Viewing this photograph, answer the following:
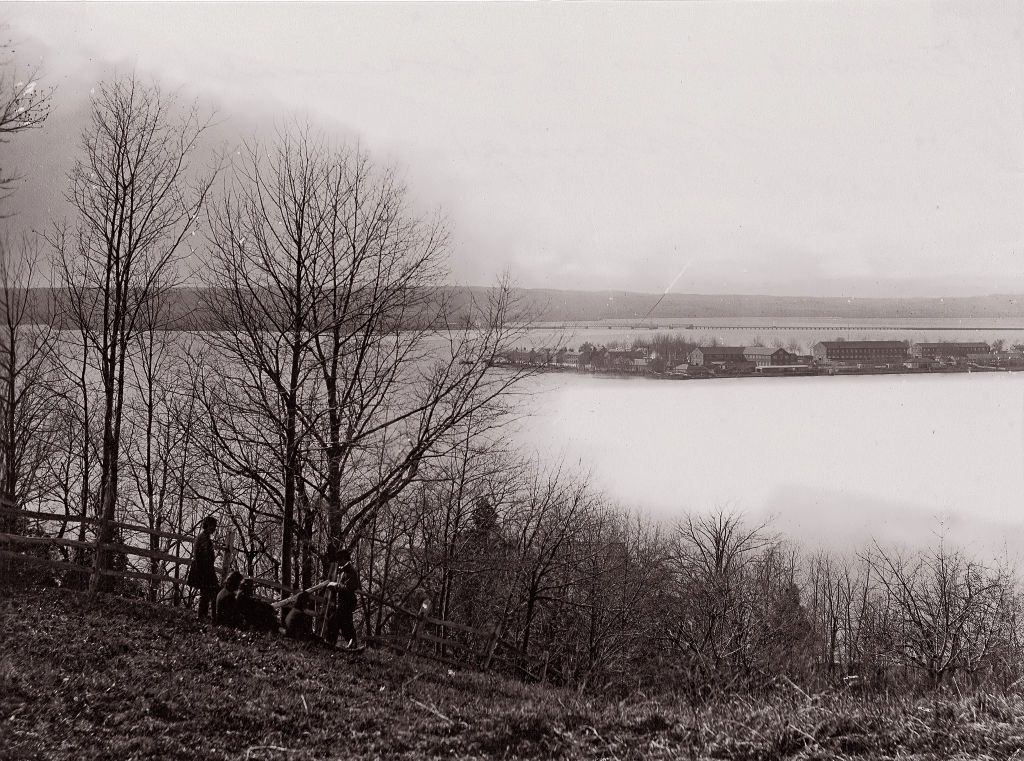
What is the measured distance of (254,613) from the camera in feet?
32.3

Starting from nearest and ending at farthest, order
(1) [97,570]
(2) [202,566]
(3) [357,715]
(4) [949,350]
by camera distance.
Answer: (3) [357,715] → (2) [202,566] → (1) [97,570] → (4) [949,350]

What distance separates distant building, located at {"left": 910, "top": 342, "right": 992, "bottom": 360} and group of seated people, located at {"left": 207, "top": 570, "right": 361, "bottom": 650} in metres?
25.6

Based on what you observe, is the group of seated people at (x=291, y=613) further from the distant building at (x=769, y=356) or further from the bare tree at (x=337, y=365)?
the distant building at (x=769, y=356)

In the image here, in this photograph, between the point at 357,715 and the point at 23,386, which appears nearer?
the point at 357,715

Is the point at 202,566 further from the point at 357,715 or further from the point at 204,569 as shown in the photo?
the point at 357,715

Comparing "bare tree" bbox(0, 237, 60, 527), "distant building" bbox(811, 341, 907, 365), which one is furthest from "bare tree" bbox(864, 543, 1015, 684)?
"bare tree" bbox(0, 237, 60, 527)

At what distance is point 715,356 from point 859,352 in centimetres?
645

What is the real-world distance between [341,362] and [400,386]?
1.59 m

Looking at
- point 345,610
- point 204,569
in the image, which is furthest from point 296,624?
point 204,569

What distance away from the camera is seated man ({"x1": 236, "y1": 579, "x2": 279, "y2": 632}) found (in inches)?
384

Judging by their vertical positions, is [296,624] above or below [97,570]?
below

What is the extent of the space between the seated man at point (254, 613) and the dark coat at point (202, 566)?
2.30 ft

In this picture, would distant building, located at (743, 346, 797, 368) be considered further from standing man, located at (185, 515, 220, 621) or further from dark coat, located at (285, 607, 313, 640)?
standing man, located at (185, 515, 220, 621)

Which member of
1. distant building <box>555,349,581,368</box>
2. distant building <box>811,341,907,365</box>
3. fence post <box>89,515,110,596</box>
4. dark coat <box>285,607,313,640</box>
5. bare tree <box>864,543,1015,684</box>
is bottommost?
bare tree <box>864,543,1015,684</box>
